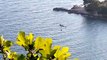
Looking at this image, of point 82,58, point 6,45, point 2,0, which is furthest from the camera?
point 2,0

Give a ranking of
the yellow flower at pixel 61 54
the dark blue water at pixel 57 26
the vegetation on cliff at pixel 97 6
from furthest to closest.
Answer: the vegetation on cliff at pixel 97 6 → the dark blue water at pixel 57 26 → the yellow flower at pixel 61 54

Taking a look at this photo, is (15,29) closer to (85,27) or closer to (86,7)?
(85,27)

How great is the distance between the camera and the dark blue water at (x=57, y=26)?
4462 centimetres

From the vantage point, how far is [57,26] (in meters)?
54.5

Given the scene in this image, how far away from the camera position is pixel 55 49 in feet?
5.32

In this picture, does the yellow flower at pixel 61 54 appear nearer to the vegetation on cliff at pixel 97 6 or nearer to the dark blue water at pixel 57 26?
the dark blue water at pixel 57 26

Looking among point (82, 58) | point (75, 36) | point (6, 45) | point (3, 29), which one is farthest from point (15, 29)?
point (6, 45)

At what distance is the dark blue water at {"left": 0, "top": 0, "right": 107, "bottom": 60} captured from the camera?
4462cm

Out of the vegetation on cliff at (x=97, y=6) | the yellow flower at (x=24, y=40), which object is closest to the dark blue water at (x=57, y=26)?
the vegetation on cliff at (x=97, y=6)

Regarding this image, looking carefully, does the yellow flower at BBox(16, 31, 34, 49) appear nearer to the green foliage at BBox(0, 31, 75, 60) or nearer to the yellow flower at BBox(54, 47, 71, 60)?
the green foliage at BBox(0, 31, 75, 60)

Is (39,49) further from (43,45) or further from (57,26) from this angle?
(57,26)

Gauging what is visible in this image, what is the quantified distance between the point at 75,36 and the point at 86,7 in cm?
1274

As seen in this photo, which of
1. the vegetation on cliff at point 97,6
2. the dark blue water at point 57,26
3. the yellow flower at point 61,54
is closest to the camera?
the yellow flower at point 61,54

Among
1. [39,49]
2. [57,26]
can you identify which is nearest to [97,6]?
[57,26]
